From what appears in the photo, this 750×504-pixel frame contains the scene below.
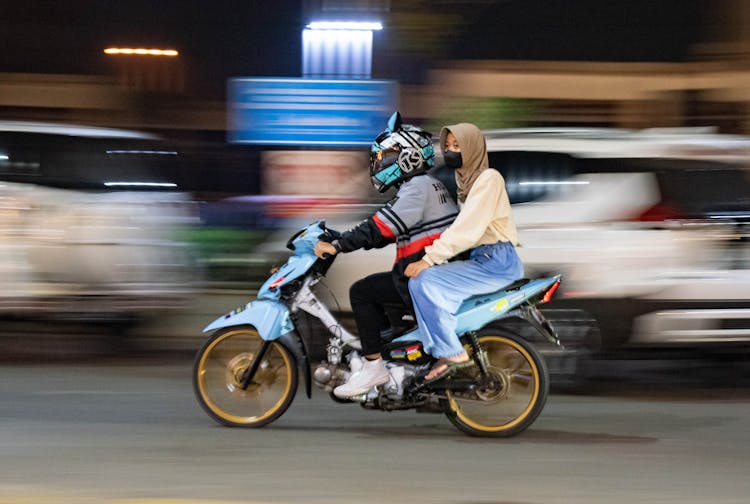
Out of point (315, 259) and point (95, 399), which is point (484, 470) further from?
point (95, 399)

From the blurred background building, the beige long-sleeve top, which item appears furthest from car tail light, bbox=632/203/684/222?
the blurred background building

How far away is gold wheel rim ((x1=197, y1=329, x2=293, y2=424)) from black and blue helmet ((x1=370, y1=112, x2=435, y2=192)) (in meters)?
1.20

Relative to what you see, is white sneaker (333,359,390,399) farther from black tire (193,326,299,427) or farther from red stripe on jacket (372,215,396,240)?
red stripe on jacket (372,215,396,240)

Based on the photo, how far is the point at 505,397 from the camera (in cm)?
697

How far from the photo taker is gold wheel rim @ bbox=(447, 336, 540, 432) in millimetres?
6852

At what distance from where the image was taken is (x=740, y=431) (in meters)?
7.34

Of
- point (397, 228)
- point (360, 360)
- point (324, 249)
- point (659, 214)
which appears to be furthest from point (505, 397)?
point (659, 214)

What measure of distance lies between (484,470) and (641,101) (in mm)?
15145

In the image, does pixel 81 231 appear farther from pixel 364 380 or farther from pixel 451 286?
pixel 451 286

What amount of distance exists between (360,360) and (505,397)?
2.77 ft

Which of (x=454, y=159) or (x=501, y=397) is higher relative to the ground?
(x=454, y=159)

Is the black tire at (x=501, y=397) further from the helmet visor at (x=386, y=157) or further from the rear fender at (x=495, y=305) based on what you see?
the helmet visor at (x=386, y=157)

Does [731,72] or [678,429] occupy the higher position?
[731,72]

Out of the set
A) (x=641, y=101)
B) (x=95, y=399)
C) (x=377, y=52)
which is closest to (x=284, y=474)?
(x=95, y=399)
